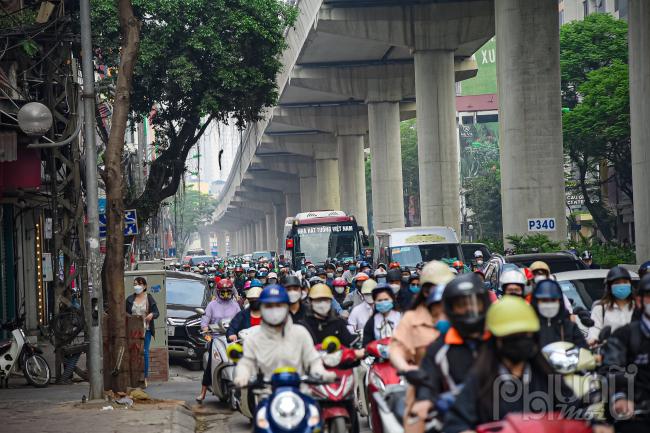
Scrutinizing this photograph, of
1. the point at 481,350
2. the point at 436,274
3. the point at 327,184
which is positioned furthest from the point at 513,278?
the point at 327,184

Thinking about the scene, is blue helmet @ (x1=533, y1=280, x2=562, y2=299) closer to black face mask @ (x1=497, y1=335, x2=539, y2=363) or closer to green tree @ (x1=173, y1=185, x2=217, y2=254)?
black face mask @ (x1=497, y1=335, x2=539, y2=363)

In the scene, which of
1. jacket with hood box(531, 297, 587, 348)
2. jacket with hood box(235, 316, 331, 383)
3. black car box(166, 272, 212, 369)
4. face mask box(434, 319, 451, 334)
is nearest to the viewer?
face mask box(434, 319, 451, 334)

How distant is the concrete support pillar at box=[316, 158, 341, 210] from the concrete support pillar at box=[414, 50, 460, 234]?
114ft

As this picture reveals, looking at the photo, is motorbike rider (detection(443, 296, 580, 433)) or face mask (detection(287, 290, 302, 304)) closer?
motorbike rider (detection(443, 296, 580, 433))

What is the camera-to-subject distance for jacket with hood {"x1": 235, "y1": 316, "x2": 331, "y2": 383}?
8.67 metres

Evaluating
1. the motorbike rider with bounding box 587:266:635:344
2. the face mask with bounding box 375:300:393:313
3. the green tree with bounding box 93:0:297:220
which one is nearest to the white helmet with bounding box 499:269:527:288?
the motorbike rider with bounding box 587:266:635:344

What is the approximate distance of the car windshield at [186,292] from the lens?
2473cm

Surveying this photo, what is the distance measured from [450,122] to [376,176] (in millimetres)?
12741

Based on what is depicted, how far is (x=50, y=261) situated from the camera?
2230 cm

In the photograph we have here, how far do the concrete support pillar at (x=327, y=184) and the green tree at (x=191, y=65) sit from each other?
48.3 metres

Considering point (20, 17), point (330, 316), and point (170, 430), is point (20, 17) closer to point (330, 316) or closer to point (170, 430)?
point (170, 430)

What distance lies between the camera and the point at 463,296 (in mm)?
6223

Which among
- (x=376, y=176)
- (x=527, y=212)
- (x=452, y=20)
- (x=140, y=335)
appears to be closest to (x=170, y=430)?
(x=140, y=335)

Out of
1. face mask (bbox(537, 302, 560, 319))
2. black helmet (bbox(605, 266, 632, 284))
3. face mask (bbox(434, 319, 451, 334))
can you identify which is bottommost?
face mask (bbox(537, 302, 560, 319))
